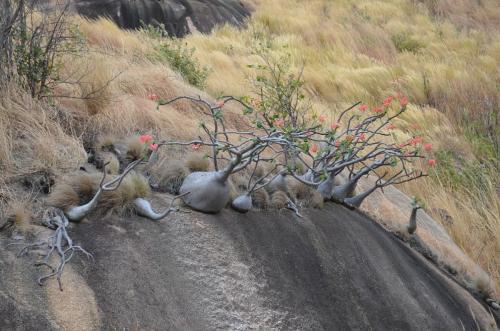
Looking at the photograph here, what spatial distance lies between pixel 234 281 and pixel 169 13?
993cm

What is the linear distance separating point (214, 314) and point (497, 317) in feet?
8.17

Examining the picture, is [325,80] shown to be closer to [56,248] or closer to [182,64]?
[182,64]

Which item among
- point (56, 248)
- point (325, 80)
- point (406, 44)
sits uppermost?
point (406, 44)

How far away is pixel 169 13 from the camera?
1222 centimetres

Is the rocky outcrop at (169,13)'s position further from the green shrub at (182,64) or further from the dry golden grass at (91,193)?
the dry golden grass at (91,193)

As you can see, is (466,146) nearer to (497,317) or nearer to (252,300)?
(497,317)

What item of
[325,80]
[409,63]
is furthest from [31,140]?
[409,63]

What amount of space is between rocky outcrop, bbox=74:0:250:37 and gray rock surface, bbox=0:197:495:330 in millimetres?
7163

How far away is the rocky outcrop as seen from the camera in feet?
37.1

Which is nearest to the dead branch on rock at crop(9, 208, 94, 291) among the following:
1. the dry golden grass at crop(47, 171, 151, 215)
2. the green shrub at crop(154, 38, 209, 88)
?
the dry golden grass at crop(47, 171, 151, 215)

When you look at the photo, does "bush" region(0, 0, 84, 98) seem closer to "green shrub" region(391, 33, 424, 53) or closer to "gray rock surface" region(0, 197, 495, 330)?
"gray rock surface" region(0, 197, 495, 330)

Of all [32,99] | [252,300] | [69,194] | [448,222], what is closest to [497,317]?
[448,222]

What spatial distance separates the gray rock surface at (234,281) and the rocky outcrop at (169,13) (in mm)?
7163

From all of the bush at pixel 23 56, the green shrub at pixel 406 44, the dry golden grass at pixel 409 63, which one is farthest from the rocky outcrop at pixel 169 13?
the bush at pixel 23 56
